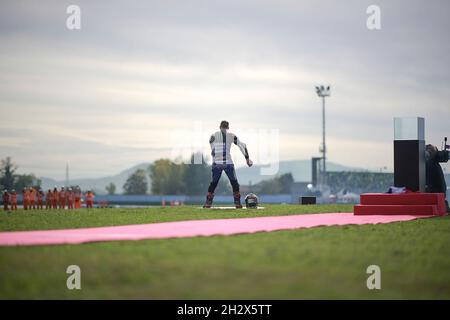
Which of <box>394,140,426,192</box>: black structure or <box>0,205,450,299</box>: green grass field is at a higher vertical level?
<box>394,140,426,192</box>: black structure

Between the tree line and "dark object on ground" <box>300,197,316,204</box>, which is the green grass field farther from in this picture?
the tree line

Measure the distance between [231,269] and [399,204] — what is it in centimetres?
1395

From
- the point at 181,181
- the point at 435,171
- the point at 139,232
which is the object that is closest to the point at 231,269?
the point at 139,232

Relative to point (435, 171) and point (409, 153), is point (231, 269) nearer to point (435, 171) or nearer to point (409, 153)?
point (409, 153)

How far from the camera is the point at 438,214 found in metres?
21.9

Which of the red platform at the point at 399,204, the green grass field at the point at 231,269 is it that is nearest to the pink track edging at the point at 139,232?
the green grass field at the point at 231,269

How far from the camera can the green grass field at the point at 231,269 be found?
764 centimetres

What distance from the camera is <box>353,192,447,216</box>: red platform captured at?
21.5 meters

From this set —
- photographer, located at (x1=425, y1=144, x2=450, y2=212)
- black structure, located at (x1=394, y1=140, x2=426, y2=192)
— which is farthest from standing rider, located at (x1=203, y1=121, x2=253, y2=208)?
photographer, located at (x1=425, y1=144, x2=450, y2=212)

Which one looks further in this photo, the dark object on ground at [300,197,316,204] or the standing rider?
the dark object on ground at [300,197,316,204]

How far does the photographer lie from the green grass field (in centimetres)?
1272

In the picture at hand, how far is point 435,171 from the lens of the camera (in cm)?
2470
